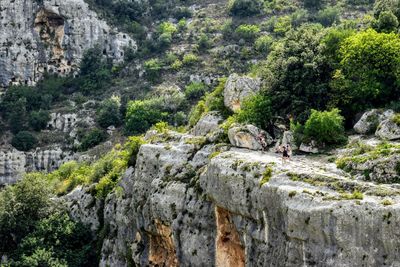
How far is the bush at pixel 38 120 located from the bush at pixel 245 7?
42695 millimetres

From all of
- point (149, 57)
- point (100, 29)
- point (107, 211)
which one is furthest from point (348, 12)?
point (107, 211)

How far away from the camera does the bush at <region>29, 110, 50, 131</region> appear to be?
93562 mm

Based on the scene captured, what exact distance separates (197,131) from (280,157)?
13076 mm

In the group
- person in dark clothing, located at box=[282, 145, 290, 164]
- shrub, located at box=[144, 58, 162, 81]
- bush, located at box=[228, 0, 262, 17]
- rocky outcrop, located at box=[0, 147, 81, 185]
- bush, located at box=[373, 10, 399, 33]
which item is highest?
bush, located at box=[373, 10, 399, 33]

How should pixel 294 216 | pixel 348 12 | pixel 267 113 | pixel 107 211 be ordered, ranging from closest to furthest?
pixel 294 216 < pixel 267 113 < pixel 107 211 < pixel 348 12

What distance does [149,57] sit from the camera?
354 ft

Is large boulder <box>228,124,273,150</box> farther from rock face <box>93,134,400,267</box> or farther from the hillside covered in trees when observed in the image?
rock face <box>93,134,400,267</box>

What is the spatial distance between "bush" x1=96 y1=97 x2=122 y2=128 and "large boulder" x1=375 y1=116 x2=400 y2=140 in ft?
197

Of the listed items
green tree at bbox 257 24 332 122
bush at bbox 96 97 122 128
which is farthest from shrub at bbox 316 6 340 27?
green tree at bbox 257 24 332 122

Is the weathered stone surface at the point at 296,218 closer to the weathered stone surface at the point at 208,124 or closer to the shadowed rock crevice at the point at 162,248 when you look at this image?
the shadowed rock crevice at the point at 162,248

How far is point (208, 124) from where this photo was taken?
49125 mm

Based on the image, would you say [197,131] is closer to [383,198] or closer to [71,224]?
[71,224]

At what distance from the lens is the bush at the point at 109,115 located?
92312 millimetres

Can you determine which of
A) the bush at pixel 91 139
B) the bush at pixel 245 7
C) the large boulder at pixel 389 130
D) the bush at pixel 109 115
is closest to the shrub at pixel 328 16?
the bush at pixel 245 7
